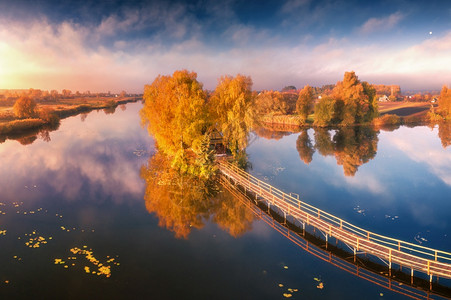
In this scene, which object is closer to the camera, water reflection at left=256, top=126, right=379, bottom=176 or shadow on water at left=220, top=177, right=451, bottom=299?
shadow on water at left=220, top=177, right=451, bottom=299

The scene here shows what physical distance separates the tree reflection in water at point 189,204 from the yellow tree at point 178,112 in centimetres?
509

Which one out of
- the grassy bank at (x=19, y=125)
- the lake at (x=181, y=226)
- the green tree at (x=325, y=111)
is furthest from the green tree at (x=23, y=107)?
the green tree at (x=325, y=111)

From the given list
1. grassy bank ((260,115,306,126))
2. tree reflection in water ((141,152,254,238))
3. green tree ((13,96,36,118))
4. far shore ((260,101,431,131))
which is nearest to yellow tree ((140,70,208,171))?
tree reflection in water ((141,152,254,238))

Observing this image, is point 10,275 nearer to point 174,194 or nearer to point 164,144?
point 174,194

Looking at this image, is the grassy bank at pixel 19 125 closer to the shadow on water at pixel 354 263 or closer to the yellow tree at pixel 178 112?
the yellow tree at pixel 178 112

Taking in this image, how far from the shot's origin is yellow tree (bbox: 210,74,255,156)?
47594 mm

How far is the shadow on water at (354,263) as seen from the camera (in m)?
19.3

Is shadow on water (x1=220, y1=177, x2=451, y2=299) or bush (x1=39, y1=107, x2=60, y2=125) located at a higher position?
bush (x1=39, y1=107, x2=60, y2=125)

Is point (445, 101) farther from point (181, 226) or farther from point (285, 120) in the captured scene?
point (181, 226)

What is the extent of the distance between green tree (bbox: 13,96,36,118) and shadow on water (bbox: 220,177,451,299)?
10815cm

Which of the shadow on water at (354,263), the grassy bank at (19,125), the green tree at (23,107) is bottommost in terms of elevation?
the shadow on water at (354,263)

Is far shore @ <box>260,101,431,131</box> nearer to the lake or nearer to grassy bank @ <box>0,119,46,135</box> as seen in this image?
the lake

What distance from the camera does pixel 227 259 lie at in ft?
74.5

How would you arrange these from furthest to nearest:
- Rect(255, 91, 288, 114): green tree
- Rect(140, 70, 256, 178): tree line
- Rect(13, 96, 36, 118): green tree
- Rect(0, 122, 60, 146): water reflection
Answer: Rect(255, 91, 288, 114): green tree, Rect(13, 96, 36, 118): green tree, Rect(0, 122, 60, 146): water reflection, Rect(140, 70, 256, 178): tree line
